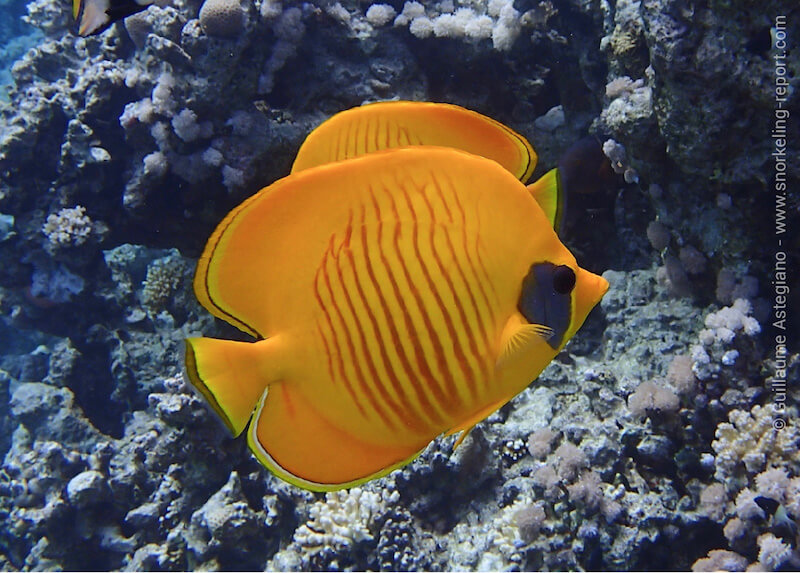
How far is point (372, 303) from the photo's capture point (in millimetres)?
888

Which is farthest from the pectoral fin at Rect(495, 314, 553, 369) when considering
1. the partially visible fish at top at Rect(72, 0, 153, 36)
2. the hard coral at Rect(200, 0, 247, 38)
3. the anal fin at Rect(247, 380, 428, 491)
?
the hard coral at Rect(200, 0, 247, 38)

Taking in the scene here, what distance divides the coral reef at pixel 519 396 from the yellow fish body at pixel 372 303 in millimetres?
2326

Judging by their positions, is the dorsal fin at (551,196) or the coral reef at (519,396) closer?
the dorsal fin at (551,196)

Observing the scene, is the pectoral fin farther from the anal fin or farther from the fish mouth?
the anal fin

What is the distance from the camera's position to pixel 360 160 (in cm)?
89

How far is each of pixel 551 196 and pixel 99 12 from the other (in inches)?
93.8

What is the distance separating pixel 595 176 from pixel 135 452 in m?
4.45

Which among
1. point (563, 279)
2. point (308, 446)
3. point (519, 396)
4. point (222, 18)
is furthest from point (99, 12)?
point (519, 396)

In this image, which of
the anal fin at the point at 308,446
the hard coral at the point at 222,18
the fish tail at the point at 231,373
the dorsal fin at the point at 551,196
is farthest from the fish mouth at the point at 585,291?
the hard coral at the point at 222,18

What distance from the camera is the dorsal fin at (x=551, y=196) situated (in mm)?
1083

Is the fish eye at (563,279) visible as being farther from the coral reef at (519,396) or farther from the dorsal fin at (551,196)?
the coral reef at (519,396)

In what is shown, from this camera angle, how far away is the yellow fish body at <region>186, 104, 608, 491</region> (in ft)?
2.91

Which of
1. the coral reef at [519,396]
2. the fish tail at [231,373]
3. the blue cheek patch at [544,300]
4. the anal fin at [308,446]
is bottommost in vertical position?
the coral reef at [519,396]

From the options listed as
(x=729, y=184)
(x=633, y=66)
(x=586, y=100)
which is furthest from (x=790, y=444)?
(x=586, y=100)
